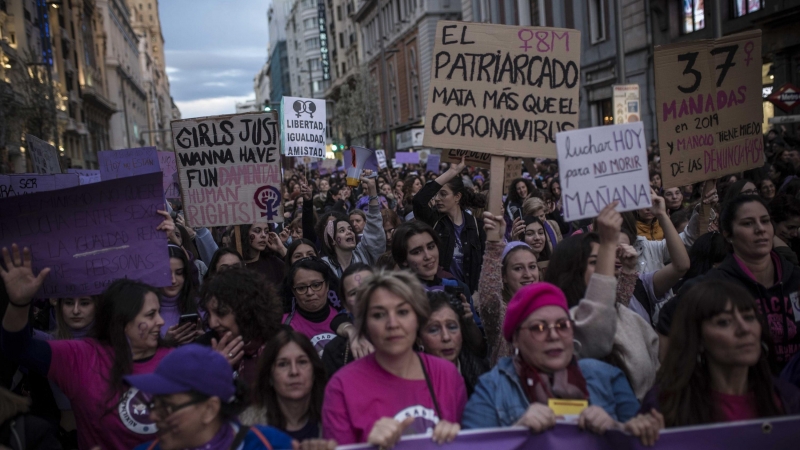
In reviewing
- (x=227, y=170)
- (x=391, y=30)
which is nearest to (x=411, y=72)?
(x=391, y=30)

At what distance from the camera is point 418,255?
5.04 meters

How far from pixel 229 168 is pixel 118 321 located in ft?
9.55

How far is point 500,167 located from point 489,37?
0.97m

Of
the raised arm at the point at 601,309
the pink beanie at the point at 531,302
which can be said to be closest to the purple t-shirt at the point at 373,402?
the pink beanie at the point at 531,302

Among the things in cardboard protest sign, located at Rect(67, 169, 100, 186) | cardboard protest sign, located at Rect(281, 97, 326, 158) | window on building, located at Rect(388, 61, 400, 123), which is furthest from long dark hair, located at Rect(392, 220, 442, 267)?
window on building, located at Rect(388, 61, 400, 123)

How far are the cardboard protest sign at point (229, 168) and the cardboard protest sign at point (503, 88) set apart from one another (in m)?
1.78

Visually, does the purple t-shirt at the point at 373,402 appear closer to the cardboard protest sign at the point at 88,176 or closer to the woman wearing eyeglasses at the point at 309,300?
the woman wearing eyeglasses at the point at 309,300

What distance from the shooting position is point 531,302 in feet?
10.2

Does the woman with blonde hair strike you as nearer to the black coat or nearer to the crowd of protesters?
the crowd of protesters

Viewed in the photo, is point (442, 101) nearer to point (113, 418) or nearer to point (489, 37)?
point (489, 37)

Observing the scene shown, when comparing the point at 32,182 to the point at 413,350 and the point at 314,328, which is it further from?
the point at 413,350

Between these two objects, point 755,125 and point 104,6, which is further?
point 104,6

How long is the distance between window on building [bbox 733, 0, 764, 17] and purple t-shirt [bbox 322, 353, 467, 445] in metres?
19.9

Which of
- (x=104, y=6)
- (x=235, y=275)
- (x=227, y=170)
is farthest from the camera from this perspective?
(x=104, y=6)
